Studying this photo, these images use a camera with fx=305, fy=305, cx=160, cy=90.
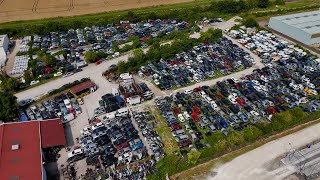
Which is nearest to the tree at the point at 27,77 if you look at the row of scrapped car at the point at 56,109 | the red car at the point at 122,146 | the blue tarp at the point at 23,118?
the row of scrapped car at the point at 56,109

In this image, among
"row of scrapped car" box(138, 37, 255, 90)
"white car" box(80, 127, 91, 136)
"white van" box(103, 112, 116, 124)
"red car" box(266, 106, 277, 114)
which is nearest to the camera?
"white car" box(80, 127, 91, 136)

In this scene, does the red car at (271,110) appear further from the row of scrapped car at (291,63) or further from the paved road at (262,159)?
the paved road at (262,159)

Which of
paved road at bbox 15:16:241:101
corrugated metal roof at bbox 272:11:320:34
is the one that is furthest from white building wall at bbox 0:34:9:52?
corrugated metal roof at bbox 272:11:320:34

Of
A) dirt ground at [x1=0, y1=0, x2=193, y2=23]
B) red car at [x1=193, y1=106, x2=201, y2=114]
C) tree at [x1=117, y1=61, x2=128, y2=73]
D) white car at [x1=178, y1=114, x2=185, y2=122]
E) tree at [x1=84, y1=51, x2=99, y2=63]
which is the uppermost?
dirt ground at [x1=0, y1=0, x2=193, y2=23]

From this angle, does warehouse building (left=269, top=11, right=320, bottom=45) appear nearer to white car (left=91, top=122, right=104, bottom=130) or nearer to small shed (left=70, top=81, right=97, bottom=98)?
small shed (left=70, top=81, right=97, bottom=98)

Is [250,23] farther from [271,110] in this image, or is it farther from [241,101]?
[271,110]

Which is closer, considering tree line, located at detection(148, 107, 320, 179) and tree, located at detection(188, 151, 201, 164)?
tree line, located at detection(148, 107, 320, 179)

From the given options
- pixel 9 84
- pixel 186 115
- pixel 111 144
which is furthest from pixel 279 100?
pixel 9 84
